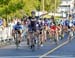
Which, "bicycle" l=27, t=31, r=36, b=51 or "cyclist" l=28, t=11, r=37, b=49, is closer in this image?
"cyclist" l=28, t=11, r=37, b=49

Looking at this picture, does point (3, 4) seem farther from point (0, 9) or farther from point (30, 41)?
point (30, 41)

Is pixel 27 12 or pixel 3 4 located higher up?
pixel 3 4

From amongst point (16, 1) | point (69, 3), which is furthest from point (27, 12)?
point (69, 3)

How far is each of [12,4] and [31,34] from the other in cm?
1287

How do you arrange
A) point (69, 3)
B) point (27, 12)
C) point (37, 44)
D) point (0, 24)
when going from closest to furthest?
point (37, 44) < point (0, 24) < point (27, 12) < point (69, 3)

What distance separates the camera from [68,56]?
2417cm

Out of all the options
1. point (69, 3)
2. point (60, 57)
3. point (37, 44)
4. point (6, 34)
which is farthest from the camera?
point (69, 3)

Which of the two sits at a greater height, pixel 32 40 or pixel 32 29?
pixel 32 29

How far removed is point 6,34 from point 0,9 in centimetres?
348

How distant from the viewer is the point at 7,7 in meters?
41.1

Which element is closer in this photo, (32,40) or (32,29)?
(32,29)

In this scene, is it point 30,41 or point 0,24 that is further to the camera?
point 0,24

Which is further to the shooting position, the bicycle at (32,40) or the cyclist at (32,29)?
the bicycle at (32,40)

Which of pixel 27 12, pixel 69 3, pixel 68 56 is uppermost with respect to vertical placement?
pixel 68 56
